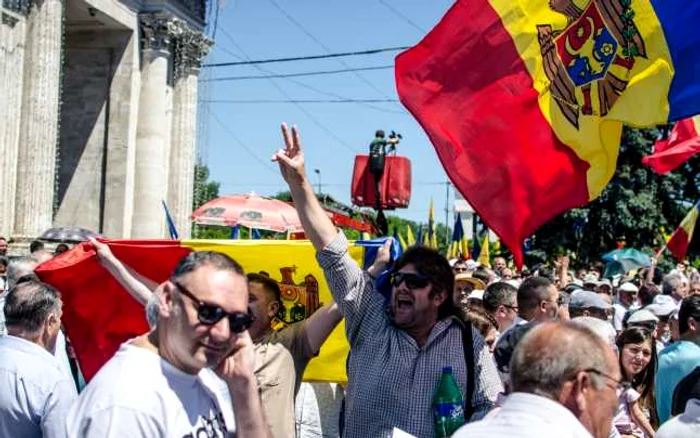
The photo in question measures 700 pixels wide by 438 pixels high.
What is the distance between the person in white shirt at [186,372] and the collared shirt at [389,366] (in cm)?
110

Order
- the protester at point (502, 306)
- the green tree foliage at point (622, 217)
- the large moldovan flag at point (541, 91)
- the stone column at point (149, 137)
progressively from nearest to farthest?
the large moldovan flag at point (541, 91)
the protester at point (502, 306)
the stone column at point (149, 137)
the green tree foliage at point (622, 217)

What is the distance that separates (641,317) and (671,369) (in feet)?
7.13

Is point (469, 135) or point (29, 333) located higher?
point (469, 135)

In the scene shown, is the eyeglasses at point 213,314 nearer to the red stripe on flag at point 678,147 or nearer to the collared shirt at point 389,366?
the collared shirt at point 389,366

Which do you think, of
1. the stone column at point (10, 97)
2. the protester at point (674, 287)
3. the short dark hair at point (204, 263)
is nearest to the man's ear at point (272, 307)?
the short dark hair at point (204, 263)

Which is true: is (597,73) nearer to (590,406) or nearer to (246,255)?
(246,255)

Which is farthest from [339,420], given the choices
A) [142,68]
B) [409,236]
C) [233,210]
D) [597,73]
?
[142,68]

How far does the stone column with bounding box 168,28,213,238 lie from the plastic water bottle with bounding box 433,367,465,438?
21.3 meters

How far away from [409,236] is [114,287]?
8947mm

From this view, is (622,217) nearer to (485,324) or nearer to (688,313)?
(485,324)

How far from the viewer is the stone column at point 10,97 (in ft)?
57.0

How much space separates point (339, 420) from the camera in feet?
19.9

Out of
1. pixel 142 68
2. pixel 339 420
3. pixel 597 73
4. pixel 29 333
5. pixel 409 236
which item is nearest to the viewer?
pixel 29 333

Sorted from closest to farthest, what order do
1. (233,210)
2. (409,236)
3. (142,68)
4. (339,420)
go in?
(339,420), (409,236), (233,210), (142,68)
